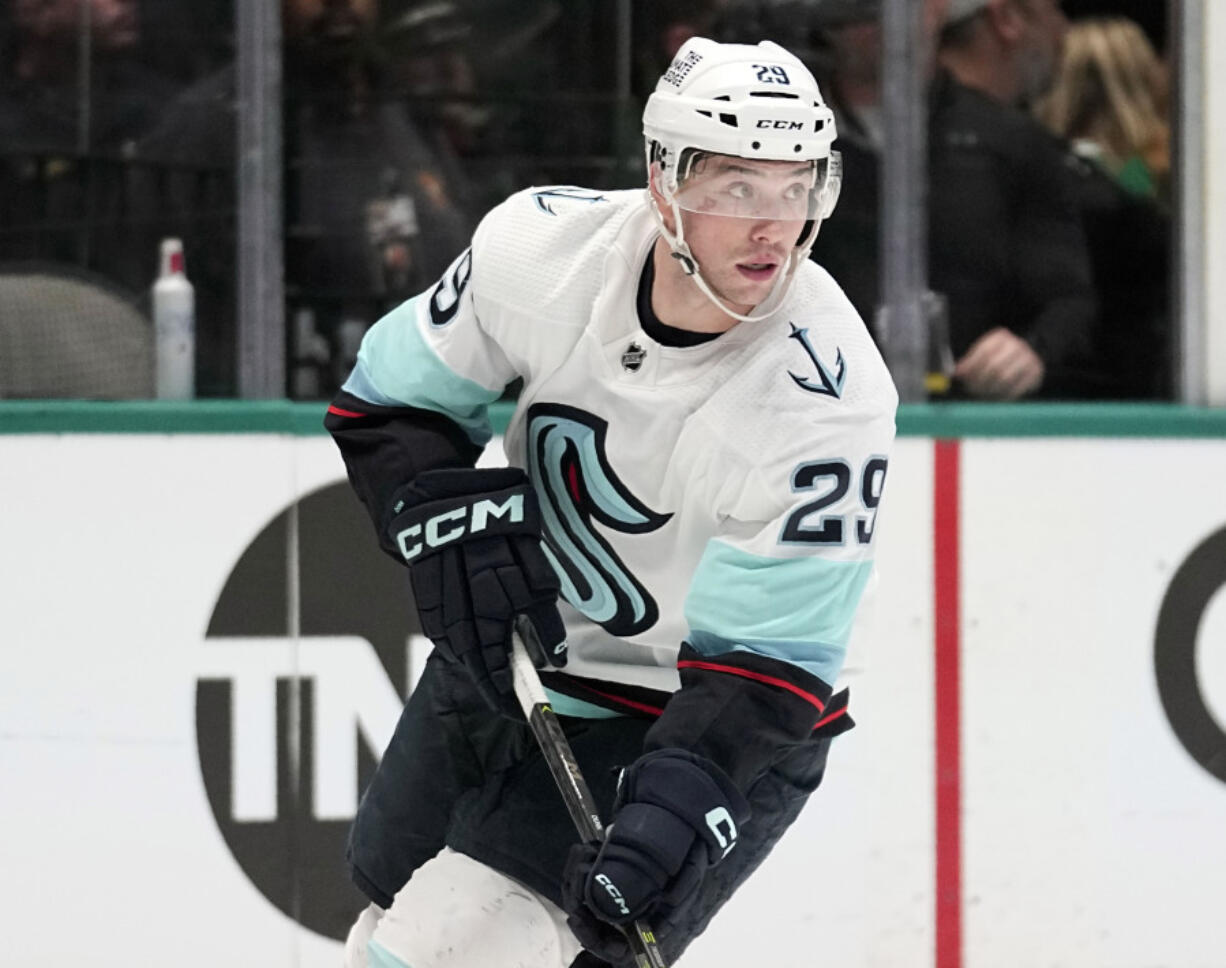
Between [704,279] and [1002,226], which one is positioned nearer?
[704,279]

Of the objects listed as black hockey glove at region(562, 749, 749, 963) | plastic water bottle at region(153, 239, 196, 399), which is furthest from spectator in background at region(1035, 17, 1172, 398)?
black hockey glove at region(562, 749, 749, 963)

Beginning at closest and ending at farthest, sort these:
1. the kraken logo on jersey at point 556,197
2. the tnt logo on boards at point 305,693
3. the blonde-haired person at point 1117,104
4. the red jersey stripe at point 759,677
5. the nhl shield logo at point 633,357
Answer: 1. the red jersey stripe at point 759,677
2. the nhl shield logo at point 633,357
3. the kraken logo on jersey at point 556,197
4. the tnt logo on boards at point 305,693
5. the blonde-haired person at point 1117,104

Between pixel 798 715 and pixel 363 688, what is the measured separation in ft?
4.33

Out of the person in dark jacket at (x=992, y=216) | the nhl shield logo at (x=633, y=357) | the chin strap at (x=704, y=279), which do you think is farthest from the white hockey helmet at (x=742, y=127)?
the person in dark jacket at (x=992, y=216)

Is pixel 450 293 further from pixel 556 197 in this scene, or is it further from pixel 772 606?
pixel 772 606

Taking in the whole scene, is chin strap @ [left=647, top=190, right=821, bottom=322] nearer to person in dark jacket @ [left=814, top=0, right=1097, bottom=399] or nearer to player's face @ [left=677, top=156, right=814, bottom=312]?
player's face @ [left=677, top=156, right=814, bottom=312]

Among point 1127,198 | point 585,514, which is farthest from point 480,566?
point 1127,198

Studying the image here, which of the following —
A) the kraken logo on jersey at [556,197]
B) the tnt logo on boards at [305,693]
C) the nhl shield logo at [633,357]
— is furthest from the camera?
the tnt logo on boards at [305,693]

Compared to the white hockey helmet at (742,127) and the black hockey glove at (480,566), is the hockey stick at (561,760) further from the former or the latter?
the white hockey helmet at (742,127)

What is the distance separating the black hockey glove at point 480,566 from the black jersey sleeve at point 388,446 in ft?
0.14

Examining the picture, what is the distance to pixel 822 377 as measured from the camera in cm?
214

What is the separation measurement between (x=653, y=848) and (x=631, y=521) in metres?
0.45

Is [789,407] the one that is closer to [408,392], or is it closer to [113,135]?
[408,392]

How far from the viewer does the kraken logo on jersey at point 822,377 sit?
2.14 m
